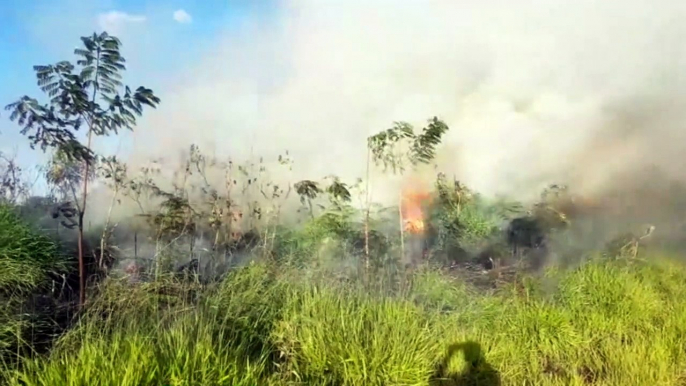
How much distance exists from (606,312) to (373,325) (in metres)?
2.80

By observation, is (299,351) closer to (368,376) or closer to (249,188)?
(368,376)

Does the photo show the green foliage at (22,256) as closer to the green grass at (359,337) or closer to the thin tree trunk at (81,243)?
the thin tree trunk at (81,243)

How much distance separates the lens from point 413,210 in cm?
743

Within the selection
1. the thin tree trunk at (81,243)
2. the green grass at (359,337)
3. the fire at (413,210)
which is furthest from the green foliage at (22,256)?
the fire at (413,210)

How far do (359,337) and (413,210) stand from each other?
3.45 m

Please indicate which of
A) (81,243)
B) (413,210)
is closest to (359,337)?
(81,243)

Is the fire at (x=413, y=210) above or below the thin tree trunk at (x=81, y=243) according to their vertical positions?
above

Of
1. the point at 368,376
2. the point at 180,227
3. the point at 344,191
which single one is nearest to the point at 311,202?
the point at 344,191

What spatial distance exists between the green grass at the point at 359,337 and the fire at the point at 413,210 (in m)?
1.35

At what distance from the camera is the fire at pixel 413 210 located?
23.8 ft

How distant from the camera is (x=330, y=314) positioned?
14.0ft

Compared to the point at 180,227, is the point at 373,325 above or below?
below

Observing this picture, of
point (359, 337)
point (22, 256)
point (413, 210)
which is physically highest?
point (413, 210)

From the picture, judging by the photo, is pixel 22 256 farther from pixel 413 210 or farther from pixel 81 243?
pixel 413 210
